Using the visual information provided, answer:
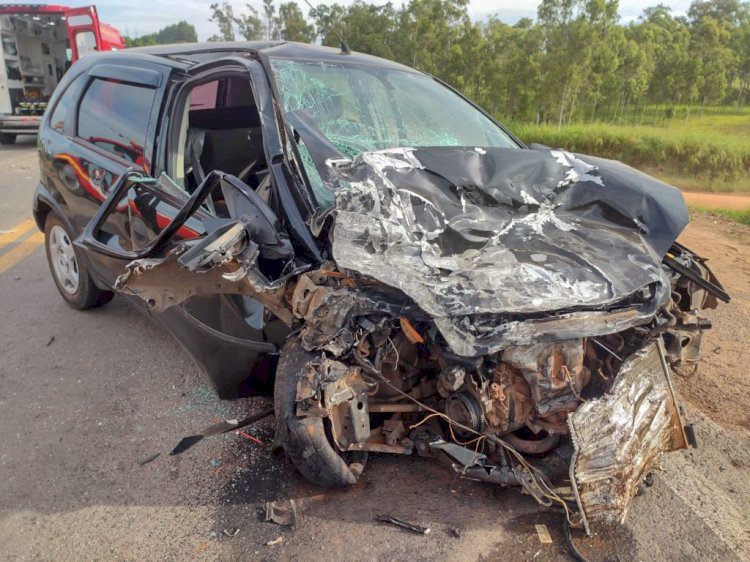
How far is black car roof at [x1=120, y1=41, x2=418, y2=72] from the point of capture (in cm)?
344

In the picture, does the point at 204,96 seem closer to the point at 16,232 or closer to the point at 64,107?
the point at 64,107

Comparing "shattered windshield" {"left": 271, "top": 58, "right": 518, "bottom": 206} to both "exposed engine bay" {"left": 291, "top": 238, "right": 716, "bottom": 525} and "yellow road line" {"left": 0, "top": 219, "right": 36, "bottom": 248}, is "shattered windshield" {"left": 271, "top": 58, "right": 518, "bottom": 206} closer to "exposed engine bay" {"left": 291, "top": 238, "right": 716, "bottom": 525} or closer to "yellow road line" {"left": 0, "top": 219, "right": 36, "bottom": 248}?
"exposed engine bay" {"left": 291, "top": 238, "right": 716, "bottom": 525}

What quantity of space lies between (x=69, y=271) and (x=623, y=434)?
4.24m

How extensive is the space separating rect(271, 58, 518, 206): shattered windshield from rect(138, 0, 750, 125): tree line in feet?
32.2

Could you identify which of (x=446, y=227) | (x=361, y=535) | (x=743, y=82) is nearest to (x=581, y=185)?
(x=446, y=227)

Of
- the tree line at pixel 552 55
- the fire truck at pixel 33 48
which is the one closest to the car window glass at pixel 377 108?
the tree line at pixel 552 55

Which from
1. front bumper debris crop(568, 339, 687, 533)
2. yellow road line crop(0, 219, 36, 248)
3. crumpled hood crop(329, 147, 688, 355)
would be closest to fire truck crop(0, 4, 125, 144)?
yellow road line crop(0, 219, 36, 248)

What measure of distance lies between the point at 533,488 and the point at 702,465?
3.46 ft

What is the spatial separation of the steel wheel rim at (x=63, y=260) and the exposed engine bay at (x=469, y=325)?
2134mm

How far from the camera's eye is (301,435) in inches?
94.0

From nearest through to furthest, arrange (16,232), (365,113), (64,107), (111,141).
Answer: (365,113)
(111,141)
(64,107)
(16,232)

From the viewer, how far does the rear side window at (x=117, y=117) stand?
3584 mm

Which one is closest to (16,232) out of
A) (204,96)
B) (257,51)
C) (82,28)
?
(204,96)

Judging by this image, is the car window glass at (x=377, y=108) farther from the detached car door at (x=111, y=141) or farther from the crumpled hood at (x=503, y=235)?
the detached car door at (x=111, y=141)
